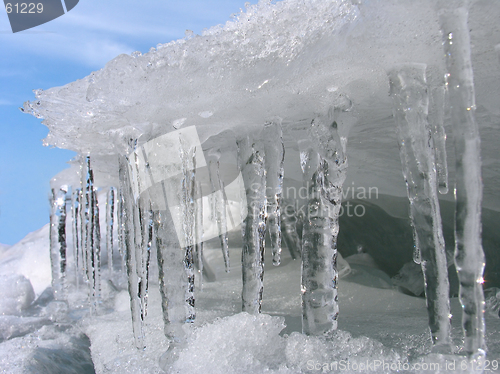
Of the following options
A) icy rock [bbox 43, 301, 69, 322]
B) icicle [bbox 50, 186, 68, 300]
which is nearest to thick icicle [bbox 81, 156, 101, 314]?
icy rock [bbox 43, 301, 69, 322]

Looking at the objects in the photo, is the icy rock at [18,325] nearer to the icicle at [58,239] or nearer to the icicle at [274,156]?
the icicle at [58,239]

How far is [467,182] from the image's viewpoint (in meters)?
0.92

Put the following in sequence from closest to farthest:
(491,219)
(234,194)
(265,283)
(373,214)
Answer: (491,219) < (265,283) < (373,214) < (234,194)

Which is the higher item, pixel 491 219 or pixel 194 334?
pixel 491 219

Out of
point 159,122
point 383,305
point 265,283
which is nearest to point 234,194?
point 265,283

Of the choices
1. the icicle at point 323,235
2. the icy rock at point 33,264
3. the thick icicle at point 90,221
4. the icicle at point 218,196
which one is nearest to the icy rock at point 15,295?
the icy rock at point 33,264

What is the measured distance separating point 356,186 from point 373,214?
60 cm

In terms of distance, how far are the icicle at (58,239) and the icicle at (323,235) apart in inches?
87.7

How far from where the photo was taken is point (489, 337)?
1.21 m

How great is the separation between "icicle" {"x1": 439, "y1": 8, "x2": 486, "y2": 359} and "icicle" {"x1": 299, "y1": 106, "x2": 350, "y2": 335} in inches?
16.3

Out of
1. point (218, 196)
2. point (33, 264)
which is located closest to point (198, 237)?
point (218, 196)

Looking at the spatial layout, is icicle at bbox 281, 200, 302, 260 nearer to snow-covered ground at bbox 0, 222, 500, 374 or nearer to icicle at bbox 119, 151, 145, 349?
snow-covered ground at bbox 0, 222, 500, 374

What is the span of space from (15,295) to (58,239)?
75 centimetres

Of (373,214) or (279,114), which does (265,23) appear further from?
(373,214)
